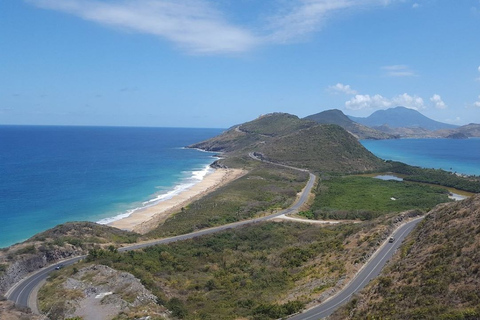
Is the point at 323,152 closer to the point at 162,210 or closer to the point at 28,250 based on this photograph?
the point at 162,210

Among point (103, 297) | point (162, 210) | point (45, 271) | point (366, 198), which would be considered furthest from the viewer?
point (366, 198)

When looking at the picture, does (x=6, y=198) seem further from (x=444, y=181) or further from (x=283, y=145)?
(x=444, y=181)

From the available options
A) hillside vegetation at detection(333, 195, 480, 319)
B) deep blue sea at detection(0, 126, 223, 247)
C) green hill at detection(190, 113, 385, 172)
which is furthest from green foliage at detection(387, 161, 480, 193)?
hillside vegetation at detection(333, 195, 480, 319)

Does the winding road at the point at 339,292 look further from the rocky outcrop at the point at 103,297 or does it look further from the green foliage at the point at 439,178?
the green foliage at the point at 439,178

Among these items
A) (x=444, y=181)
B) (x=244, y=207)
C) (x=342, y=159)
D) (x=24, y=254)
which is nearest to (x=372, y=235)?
(x=244, y=207)

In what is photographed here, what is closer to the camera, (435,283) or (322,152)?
(435,283)

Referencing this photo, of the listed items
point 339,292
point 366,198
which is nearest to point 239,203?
point 366,198

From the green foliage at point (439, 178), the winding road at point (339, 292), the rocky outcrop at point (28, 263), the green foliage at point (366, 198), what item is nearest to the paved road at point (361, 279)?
the winding road at point (339, 292)
